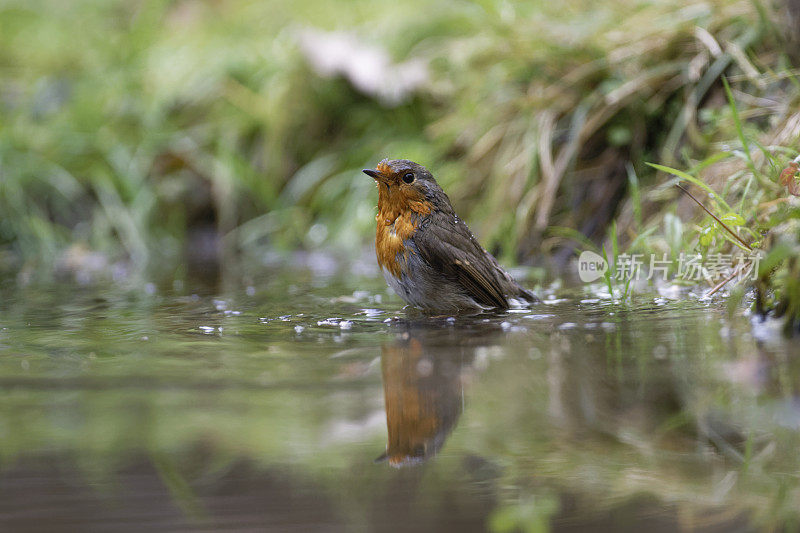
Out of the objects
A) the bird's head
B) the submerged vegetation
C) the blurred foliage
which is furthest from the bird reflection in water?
the blurred foliage

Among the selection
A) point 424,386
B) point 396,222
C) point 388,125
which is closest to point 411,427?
point 424,386

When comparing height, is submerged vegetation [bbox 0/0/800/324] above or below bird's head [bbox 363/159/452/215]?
above

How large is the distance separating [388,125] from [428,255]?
3655mm

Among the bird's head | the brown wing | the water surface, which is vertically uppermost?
the bird's head

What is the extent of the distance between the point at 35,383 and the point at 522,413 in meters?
1.23

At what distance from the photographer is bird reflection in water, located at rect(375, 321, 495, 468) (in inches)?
64.6

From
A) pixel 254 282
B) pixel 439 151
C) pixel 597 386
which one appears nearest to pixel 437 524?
pixel 597 386

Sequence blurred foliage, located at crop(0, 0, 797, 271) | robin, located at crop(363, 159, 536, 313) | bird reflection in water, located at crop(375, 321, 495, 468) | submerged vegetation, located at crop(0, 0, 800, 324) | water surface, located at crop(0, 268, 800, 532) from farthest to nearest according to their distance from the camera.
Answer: blurred foliage, located at crop(0, 0, 797, 271) → submerged vegetation, located at crop(0, 0, 800, 324) → robin, located at crop(363, 159, 536, 313) → bird reflection in water, located at crop(375, 321, 495, 468) → water surface, located at crop(0, 268, 800, 532)

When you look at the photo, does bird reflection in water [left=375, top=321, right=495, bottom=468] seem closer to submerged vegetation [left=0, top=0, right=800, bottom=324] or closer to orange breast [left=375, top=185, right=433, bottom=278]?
orange breast [left=375, top=185, right=433, bottom=278]

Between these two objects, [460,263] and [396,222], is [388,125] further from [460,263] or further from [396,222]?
[460,263]

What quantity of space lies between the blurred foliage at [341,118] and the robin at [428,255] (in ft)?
4.33

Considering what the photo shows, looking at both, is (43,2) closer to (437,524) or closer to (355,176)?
(355,176)

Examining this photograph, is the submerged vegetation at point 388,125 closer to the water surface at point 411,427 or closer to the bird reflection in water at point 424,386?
the water surface at point 411,427

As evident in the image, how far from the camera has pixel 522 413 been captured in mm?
1782
